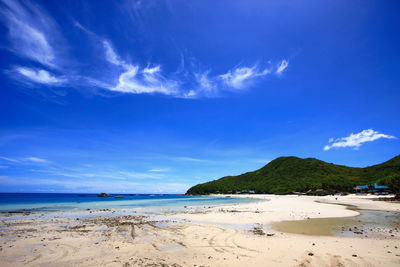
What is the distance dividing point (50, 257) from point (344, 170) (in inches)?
7945

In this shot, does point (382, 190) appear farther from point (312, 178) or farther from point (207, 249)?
point (207, 249)

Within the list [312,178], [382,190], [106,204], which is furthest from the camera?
[312,178]

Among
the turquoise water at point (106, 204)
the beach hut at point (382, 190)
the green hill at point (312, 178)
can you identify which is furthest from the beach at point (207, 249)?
the green hill at point (312, 178)

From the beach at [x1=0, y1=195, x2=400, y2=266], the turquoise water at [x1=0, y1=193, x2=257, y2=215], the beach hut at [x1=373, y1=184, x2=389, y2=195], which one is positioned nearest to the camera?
the beach at [x1=0, y1=195, x2=400, y2=266]

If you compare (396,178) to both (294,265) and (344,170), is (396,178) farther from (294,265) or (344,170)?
(344,170)

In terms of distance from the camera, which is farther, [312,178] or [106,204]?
[312,178]

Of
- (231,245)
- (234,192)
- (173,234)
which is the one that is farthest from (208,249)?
(234,192)

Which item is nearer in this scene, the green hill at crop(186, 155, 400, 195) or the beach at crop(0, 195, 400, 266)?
the beach at crop(0, 195, 400, 266)

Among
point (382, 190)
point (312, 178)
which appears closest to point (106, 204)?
point (382, 190)

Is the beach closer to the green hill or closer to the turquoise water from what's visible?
the turquoise water

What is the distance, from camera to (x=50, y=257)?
10594 mm

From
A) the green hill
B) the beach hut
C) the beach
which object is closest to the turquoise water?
the beach

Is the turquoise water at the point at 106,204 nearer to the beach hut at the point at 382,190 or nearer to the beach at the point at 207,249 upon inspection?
the beach at the point at 207,249

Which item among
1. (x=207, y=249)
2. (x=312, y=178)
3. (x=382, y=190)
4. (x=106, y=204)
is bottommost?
(x=207, y=249)
